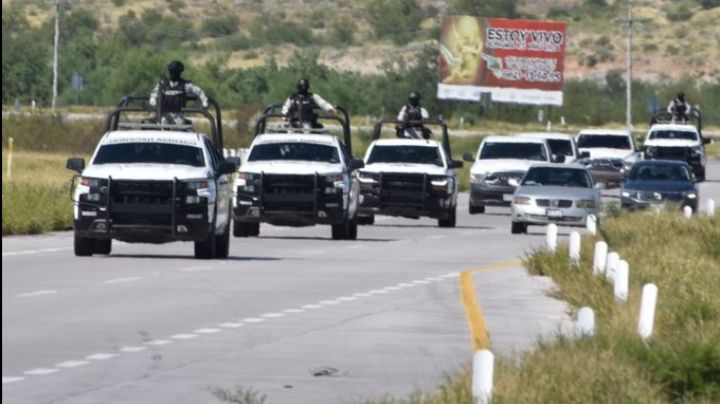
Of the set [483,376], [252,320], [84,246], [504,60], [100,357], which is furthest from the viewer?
[504,60]

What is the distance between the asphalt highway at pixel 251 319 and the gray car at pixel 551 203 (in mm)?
6073

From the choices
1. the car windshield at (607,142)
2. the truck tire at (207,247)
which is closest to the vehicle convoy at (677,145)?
the car windshield at (607,142)

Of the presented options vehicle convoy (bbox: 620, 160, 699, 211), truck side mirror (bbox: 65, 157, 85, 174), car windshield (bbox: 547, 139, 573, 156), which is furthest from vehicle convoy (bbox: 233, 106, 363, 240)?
car windshield (bbox: 547, 139, 573, 156)

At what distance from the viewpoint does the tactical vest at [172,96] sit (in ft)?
114

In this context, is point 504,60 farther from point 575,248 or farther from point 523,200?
point 575,248

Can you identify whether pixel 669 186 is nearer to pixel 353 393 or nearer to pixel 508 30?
pixel 353 393

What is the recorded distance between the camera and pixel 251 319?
73.8 ft

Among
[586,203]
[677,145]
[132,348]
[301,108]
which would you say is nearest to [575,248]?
[132,348]

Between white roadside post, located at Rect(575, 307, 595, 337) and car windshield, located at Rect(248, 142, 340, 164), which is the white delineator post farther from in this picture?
white roadside post, located at Rect(575, 307, 595, 337)

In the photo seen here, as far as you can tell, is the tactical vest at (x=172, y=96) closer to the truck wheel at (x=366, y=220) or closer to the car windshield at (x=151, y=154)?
the car windshield at (x=151, y=154)

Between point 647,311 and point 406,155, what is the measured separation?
2931 centimetres

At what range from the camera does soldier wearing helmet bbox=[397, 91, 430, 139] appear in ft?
157

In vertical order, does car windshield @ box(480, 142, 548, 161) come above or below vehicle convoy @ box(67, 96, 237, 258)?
above

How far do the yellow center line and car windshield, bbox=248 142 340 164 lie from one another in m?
5.81
